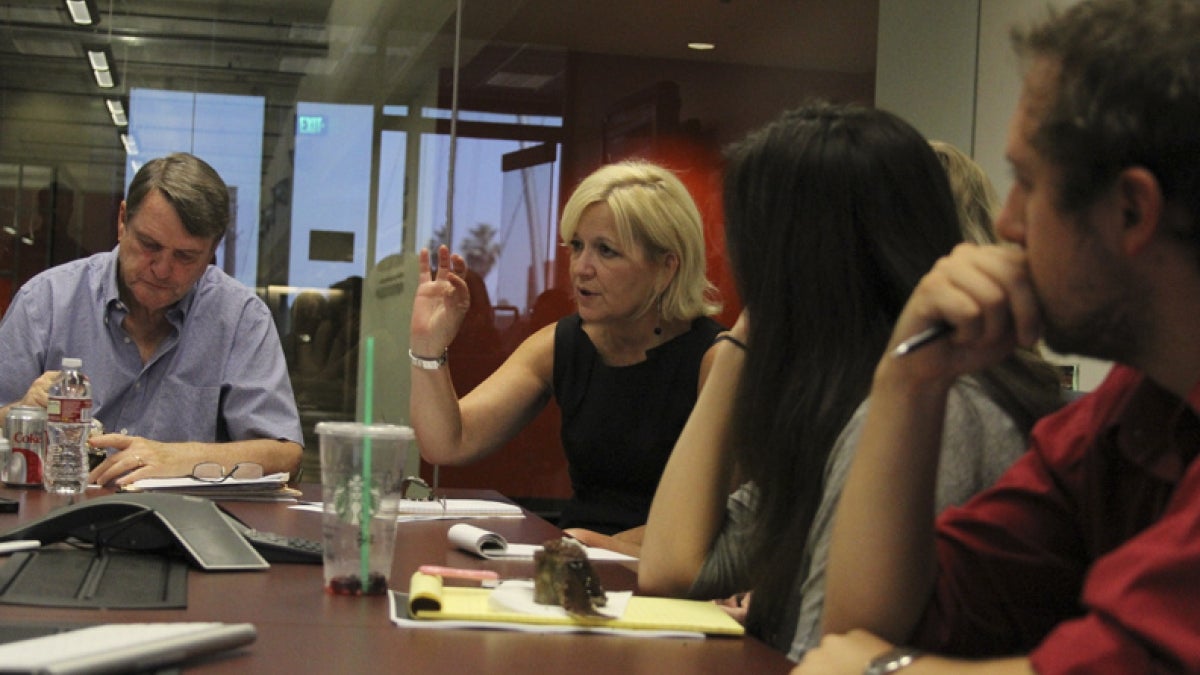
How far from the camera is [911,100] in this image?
503cm

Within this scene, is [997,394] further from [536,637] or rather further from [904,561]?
[536,637]

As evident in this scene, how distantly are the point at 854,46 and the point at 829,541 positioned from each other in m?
4.12

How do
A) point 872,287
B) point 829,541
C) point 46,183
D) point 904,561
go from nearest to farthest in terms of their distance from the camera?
1. point 904,561
2. point 829,541
3. point 872,287
4. point 46,183

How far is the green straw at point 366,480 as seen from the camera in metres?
1.27

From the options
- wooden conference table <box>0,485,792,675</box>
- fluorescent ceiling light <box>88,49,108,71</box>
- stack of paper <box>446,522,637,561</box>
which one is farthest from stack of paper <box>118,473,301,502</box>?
fluorescent ceiling light <box>88,49,108,71</box>

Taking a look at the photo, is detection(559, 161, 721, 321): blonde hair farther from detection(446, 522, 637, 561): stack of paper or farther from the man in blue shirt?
detection(446, 522, 637, 561): stack of paper

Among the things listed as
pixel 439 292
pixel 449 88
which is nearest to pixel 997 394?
pixel 439 292

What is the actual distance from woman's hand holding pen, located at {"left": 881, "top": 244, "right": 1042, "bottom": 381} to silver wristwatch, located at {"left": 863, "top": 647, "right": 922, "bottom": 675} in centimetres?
24

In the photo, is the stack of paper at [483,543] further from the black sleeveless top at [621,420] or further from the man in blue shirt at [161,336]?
the man in blue shirt at [161,336]

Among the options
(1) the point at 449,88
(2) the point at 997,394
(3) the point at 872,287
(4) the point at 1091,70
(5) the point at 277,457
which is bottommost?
(5) the point at 277,457

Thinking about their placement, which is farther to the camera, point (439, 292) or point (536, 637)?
point (439, 292)

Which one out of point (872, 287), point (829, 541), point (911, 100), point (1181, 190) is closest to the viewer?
point (1181, 190)

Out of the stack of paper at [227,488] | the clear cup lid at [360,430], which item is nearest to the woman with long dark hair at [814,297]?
the clear cup lid at [360,430]

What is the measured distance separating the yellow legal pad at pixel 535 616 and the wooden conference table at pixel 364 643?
3 cm
